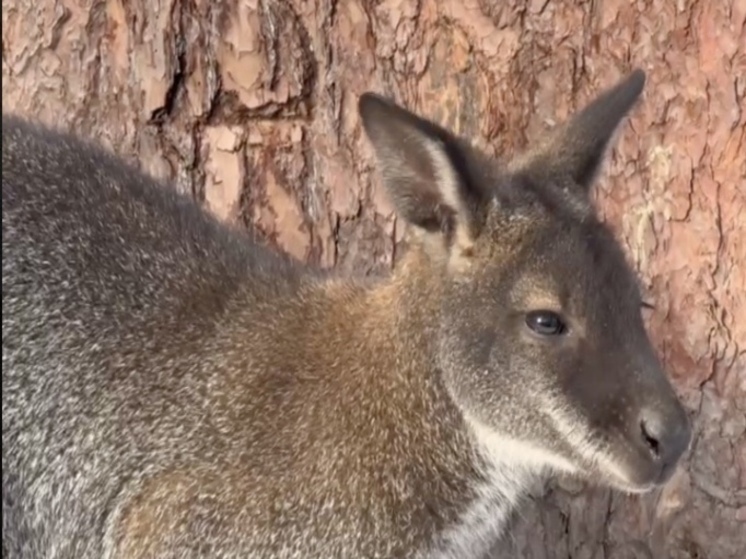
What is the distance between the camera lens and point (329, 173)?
475cm

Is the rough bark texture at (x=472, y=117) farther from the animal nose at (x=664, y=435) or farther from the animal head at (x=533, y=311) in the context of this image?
the animal nose at (x=664, y=435)

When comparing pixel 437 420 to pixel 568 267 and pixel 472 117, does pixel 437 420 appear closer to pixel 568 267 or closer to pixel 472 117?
pixel 568 267

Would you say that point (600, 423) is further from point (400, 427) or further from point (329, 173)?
point (329, 173)

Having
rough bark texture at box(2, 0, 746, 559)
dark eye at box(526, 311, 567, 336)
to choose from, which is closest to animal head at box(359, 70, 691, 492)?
dark eye at box(526, 311, 567, 336)

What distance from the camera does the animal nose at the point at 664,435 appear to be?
358cm

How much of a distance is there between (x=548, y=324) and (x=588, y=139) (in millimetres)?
557

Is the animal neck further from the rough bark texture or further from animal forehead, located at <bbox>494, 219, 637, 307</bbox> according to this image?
the rough bark texture

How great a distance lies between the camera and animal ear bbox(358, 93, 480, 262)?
360 centimetres

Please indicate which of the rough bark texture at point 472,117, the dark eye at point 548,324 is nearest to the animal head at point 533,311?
the dark eye at point 548,324

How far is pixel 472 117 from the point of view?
4555 millimetres

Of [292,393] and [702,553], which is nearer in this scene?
[292,393]

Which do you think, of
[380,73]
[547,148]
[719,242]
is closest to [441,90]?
[380,73]

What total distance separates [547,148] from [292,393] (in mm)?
909

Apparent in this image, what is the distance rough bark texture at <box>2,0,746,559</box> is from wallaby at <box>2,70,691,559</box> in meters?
0.42
